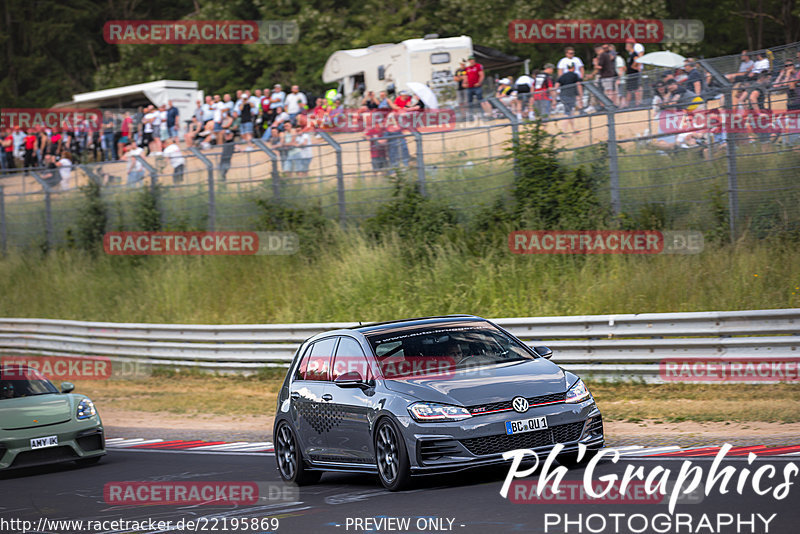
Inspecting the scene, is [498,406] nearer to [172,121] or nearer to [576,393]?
[576,393]

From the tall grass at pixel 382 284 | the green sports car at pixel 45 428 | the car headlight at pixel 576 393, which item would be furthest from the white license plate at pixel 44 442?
the tall grass at pixel 382 284

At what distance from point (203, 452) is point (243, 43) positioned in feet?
133

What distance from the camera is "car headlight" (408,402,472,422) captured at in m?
9.39

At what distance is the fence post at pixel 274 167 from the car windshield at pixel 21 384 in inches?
472

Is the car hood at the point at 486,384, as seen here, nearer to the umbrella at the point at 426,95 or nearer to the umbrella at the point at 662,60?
the umbrella at the point at 662,60

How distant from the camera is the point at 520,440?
Answer: 9422 mm

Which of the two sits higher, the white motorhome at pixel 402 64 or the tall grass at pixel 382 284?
the white motorhome at pixel 402 64

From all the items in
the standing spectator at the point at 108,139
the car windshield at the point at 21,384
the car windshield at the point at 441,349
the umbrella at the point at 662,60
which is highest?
the umbrella at the point at 662,60

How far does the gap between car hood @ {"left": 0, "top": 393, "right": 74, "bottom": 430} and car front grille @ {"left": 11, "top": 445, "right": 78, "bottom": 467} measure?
335 mm

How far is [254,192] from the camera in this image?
27812 mm

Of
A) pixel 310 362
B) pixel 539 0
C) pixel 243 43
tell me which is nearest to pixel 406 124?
pixel 310 362

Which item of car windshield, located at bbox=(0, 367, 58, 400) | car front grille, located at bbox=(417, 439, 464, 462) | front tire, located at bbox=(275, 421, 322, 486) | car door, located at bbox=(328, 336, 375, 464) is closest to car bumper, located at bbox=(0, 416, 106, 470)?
car windshield, located at bbox=(0, 367, 58, 400)

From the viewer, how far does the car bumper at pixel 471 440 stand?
9.34 metres

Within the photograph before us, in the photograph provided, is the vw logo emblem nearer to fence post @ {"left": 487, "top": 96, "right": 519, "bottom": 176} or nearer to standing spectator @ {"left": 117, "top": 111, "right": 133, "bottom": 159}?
fence post @ {"left": 487, "top": 96, "right": 519, "bottom": 176}
